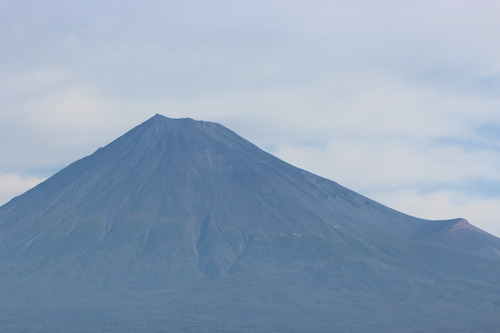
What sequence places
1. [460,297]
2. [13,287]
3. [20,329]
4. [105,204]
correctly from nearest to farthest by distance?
1. [20,329]
2. [460,297]
3. [13,287]
4. [105,204]

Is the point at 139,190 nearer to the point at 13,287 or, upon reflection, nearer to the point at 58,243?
the point at 58,243

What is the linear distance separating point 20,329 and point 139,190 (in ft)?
217

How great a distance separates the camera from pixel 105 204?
19538 centimetres

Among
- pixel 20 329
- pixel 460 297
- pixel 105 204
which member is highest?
pixel 105 204

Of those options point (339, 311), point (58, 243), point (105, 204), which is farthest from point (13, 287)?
point (339, 311)

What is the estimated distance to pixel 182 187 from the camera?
200 m

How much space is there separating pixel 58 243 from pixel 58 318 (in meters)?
41.2

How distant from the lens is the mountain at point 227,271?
14562cm

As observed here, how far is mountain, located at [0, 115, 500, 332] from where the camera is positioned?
14562 centimetres

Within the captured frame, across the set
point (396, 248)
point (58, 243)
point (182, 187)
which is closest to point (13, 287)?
point (58, 243)

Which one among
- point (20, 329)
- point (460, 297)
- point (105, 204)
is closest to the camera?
point (20, 329)

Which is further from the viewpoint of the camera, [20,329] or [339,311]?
[339,311]

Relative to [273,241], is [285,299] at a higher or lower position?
lower

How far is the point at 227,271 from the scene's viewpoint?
171500 millimetres
